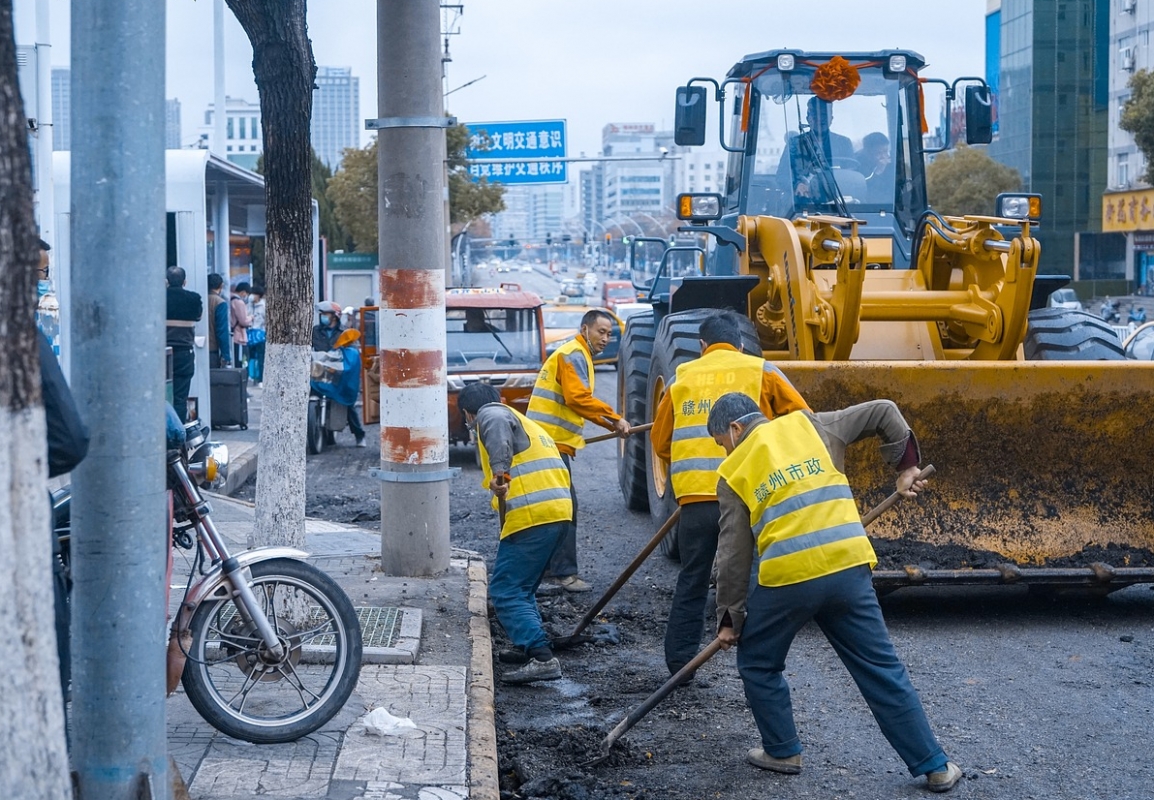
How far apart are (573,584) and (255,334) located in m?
14.8

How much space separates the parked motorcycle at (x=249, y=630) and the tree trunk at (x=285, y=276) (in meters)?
1.16

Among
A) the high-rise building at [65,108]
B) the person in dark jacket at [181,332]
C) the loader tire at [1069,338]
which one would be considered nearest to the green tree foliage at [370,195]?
the high-rise building at [65,108]

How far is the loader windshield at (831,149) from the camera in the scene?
9992 mm

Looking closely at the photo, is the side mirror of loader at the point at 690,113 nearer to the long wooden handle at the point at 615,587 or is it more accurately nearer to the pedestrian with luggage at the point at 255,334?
the long wooden handle at the point at 615,587

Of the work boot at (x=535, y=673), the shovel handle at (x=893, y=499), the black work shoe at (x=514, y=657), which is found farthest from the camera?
the black work shoe at (x=514, y=657)

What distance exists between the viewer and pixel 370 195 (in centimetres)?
3922

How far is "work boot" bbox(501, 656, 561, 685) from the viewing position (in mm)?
6535

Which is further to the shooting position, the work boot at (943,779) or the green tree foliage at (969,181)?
the green tree foliage at (969,181)

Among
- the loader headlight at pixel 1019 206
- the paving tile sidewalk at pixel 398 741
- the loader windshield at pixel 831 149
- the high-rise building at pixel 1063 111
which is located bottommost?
the paving tile sidewalk at pixel 398 741

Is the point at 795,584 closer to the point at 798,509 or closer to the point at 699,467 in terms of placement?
the point at 798,509

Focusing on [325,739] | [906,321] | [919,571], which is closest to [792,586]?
[325,739]

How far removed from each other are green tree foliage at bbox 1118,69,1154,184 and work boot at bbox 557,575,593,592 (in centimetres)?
3670

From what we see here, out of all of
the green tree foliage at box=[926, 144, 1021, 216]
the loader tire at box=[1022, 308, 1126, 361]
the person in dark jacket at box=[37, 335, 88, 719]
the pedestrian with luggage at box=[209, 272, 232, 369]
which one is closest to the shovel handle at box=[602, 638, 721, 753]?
the person in dark jacket at box=[37, 335, 88, 719]

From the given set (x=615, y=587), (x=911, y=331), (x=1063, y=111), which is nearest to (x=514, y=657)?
(x=615, y=587)
